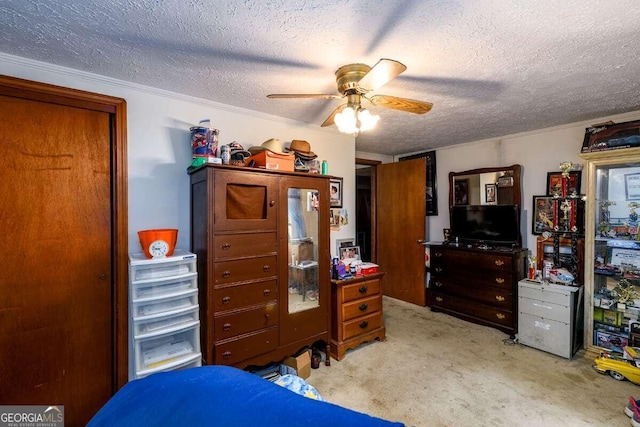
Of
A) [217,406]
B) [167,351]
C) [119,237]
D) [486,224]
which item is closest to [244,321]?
[167,351]

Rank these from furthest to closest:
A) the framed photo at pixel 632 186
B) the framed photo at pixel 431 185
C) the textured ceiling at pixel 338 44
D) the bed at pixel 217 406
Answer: the framed photo at pixel 431 185
the framed photo at pixel 632 186
the textured ceiling at pixel 338 44
the bed at pixel 217 406

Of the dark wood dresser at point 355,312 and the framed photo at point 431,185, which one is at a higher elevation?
the framed photo at point 431,185

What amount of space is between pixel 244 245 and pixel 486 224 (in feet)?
9.61

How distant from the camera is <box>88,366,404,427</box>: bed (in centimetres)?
75

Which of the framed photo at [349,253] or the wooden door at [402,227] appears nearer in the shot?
the framed photo at [349,253]

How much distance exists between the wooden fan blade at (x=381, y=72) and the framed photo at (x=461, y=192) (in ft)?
9.06

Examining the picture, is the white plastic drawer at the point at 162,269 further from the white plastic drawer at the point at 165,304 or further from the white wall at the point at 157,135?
the white wall at the point at 157,135

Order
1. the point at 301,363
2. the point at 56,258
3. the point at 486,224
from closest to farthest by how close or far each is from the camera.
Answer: the point at 56,258
the point at 301,363
the point at 486,224

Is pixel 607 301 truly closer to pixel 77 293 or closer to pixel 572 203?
pixel 572 203

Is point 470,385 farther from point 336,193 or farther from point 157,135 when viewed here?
point 157,135

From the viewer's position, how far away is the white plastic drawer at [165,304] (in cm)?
174

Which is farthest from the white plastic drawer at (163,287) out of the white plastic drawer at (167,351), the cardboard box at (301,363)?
the cardboard box at (301,363)

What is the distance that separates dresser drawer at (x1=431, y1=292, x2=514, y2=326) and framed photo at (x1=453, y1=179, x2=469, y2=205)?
126 centimetres

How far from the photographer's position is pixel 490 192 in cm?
362
